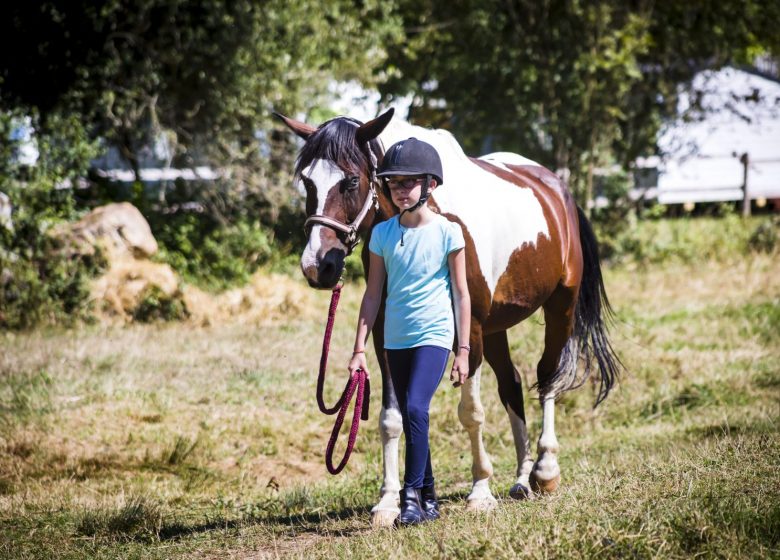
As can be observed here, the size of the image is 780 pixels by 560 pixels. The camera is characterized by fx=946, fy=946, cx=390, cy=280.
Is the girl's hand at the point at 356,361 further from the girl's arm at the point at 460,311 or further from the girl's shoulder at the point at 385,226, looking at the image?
the girl's shoulder at the point at 385,226

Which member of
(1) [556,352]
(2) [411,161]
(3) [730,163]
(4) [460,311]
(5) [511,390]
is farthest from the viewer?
(3) [730,163]

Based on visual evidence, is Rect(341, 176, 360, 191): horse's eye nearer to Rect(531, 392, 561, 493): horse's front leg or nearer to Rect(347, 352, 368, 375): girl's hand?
Rect(347, 352, 368, 375): girl's hand

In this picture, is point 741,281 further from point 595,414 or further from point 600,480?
point 600,480

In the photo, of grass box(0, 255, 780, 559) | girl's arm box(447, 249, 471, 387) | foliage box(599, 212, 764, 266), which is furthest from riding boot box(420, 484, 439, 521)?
foliage box(599, 212, 764, 266)

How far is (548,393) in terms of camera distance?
614 centimetres

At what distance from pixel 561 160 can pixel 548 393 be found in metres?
10.5

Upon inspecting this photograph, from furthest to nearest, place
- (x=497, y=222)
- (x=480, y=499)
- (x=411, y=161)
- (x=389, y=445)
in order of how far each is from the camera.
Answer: (x=497, y=222) → (x=480, y=499) → (x=389, y=445) → (x=411, y=161)

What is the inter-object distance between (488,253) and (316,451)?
8.72ft

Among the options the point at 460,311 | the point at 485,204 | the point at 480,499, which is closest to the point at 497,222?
the point at 485,204

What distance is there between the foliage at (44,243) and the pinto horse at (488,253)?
6417 millimetres

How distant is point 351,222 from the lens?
466cm

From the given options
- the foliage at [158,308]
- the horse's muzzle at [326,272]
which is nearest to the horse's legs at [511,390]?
the horse's muzzle at [326,272]

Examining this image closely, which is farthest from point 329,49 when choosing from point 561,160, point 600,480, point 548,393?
point 600,480

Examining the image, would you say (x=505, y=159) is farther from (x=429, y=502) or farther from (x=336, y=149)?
(x=429, y=502)
